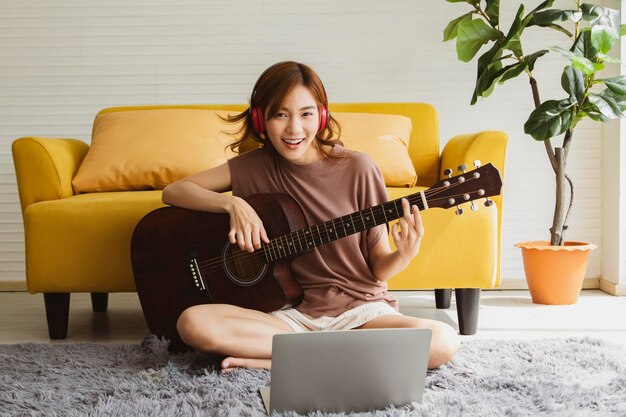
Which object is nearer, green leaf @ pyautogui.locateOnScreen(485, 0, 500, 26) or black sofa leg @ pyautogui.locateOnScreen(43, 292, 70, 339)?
black sofa leg @ pyautogui.locateOnScreen(43, 292, 70, 339)

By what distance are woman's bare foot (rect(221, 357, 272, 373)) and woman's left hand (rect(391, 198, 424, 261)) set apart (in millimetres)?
452

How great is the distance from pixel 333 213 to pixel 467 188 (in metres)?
0.40

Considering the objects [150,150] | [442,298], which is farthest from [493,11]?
[150,150]

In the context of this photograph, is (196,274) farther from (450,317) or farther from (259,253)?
(450,317)

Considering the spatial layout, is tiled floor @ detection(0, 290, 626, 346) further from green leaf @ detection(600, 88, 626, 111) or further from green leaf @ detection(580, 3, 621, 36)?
green leaf @ detection(580, 3, 621, 36)

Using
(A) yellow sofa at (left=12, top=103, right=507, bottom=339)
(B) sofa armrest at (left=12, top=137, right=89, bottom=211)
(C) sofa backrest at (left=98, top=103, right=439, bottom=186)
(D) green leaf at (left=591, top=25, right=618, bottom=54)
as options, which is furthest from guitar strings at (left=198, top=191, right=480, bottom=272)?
(D) green leaf at (left=591, top=25, right=618, bottom=54)

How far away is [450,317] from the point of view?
272 cm

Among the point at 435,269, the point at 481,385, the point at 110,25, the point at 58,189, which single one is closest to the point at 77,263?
the point at 58,189

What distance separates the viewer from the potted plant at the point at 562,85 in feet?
9.25

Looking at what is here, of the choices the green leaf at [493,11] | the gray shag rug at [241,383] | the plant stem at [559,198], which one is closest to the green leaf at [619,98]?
the plant stem at [559,198]

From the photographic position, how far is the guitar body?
72.7 inches

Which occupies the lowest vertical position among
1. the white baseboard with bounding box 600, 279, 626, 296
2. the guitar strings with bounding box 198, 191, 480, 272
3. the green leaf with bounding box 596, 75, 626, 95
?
the white baseboard with bounding box 600, 279, 626, 296

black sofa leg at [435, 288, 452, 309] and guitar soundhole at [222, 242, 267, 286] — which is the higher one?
guitar soundhole at [222, 242, 267, 286]

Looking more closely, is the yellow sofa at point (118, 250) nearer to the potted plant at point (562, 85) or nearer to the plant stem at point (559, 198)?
the potted plant at point (562, 85)
